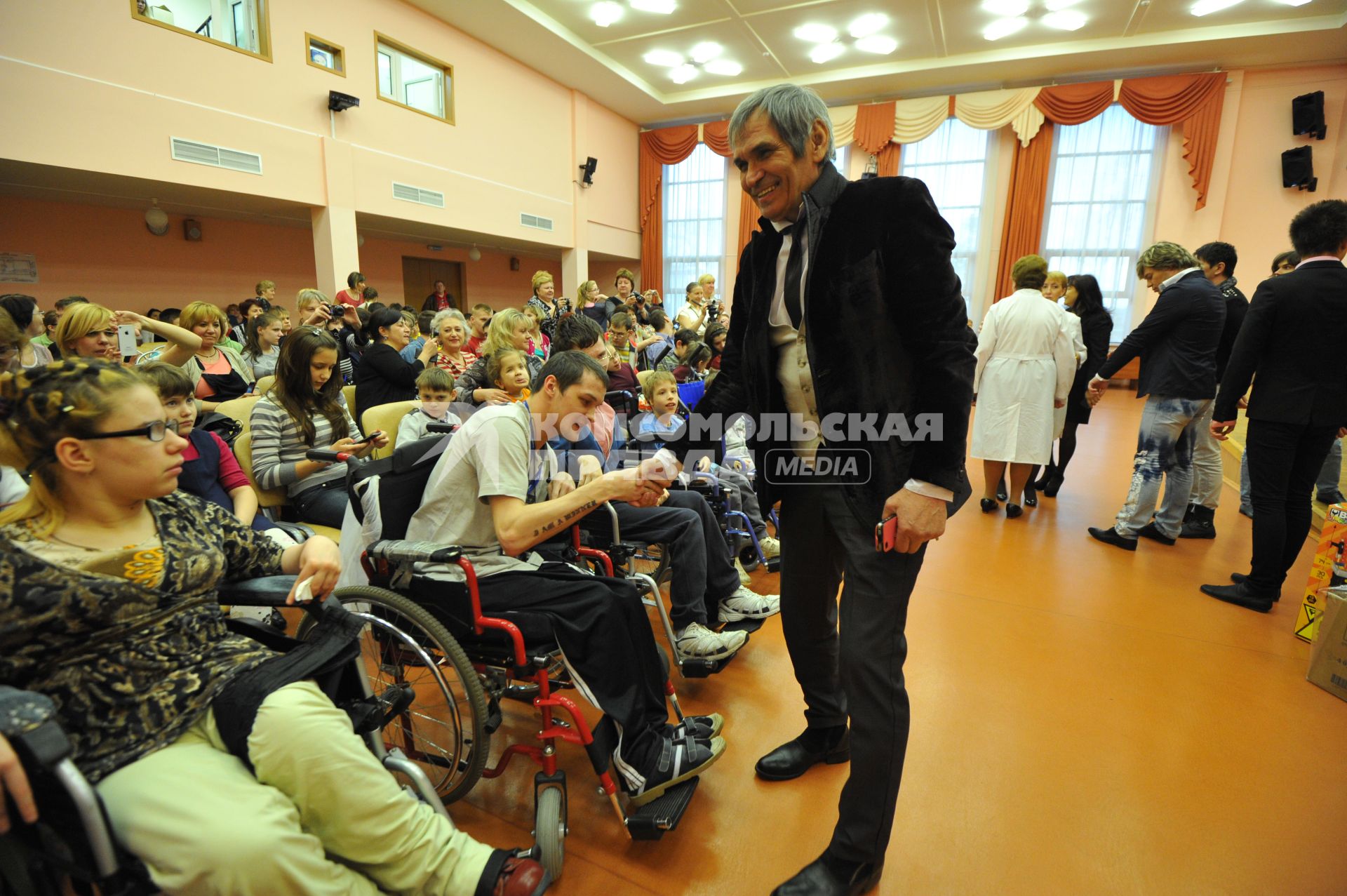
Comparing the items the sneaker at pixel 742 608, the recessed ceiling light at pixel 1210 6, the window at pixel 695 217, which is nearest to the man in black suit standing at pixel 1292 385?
the sneaker at pixel 742 608

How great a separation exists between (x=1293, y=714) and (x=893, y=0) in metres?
8.04

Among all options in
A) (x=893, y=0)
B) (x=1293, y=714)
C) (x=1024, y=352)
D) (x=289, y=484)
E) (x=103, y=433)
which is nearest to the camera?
(x=103, y=433)

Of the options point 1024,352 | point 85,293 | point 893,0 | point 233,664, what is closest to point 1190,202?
point 893,0

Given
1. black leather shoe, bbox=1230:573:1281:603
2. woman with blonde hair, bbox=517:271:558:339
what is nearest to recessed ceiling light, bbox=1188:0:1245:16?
black leather shoe, bbox=1230:573:1281:603

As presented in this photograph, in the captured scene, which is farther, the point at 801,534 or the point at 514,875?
the point at 801,534

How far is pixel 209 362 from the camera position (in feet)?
10.7

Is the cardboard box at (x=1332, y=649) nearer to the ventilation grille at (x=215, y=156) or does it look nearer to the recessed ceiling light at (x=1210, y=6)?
the ventilation grille at (x=215, y=156)

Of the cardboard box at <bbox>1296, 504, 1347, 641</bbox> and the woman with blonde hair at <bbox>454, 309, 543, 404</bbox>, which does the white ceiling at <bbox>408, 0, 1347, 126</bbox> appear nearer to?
the woman with blonde hair at <bbox>454, 309, 543, 404</bbox>

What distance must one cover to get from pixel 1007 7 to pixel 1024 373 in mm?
6346

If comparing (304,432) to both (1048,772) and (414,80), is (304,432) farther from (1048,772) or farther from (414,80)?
(414,80)

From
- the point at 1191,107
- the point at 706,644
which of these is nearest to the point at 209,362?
the point at 706,644

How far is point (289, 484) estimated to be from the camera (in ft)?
7.40

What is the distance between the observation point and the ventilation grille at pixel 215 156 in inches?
208

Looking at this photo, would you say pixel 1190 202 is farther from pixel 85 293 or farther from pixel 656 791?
pixel 85 293
